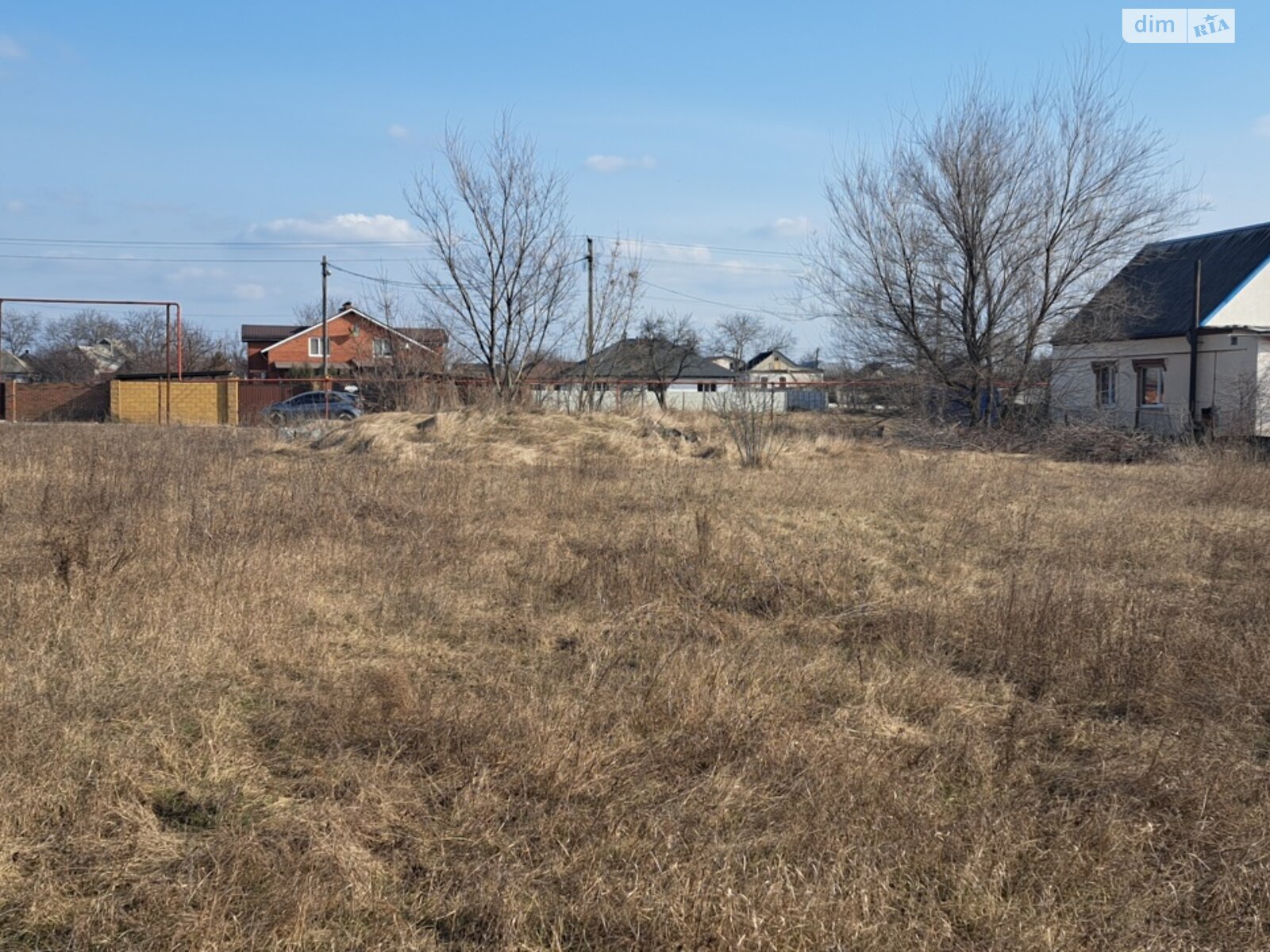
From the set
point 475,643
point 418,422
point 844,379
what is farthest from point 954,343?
point 475,643

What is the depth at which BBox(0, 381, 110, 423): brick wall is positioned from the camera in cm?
3178

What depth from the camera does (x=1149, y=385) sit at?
28.0m

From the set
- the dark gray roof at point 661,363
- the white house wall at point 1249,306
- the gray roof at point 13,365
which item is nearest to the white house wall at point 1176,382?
the white house wall at point 1249,306

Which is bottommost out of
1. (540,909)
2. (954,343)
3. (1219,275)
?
(540,909)

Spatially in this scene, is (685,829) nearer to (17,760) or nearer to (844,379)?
(17,760)

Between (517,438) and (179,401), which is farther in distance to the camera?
(179,401)

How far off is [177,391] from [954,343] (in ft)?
73.3

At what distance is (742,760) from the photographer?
426 centimetres

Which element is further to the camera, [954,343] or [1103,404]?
[1103,404]

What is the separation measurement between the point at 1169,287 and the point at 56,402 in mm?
32965

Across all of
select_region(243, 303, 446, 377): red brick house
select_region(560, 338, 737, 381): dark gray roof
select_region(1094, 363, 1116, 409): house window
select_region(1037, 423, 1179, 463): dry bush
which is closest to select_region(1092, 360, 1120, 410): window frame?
select_region(1094, 363, 1116, 409): house window

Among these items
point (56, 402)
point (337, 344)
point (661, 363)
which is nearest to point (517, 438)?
point (56, 402)

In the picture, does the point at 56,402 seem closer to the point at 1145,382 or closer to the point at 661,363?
the point at 661,363

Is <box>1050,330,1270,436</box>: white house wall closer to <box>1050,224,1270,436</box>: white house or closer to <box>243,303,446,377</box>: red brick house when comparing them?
<box>1050,224,1270,436</box>: white house
